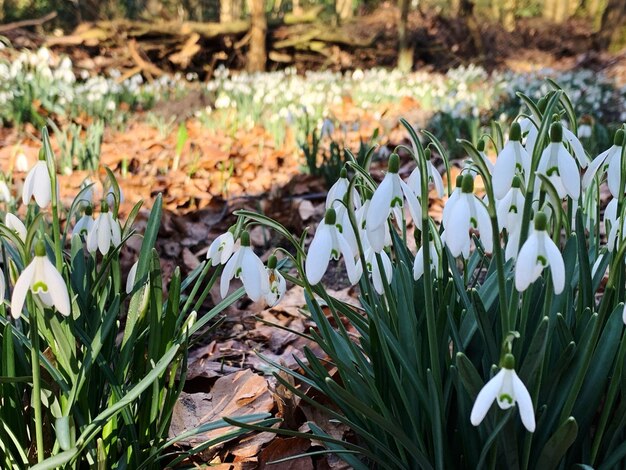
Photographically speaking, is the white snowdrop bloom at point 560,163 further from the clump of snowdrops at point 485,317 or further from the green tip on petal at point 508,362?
the green tip on petal at point 508,362

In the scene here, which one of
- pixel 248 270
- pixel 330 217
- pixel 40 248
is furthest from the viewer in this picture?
pixel 248 270

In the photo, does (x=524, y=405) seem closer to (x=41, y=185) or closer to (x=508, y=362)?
(x=508, y=362)

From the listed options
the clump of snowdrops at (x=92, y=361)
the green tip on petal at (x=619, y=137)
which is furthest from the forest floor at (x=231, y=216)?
the green tip on petal at (x=619, y=137)

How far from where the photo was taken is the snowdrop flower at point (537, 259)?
88cm

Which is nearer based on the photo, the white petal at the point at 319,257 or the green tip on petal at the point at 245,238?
the white petal at the point at 319,257

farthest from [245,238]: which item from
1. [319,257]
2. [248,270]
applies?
[319,257]

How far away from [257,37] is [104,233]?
8.92 m

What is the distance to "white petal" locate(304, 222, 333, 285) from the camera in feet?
3.44

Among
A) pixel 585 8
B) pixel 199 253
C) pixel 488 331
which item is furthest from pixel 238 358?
pixel 585 8

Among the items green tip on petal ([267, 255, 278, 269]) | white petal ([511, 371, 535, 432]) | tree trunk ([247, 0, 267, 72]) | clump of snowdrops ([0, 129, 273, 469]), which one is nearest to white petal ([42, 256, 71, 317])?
clump of snowdrops ([0, 129, 273, 469])

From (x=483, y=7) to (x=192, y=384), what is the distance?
22.6 metres

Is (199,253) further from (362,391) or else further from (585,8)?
(585,8)

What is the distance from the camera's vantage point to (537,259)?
890 mm

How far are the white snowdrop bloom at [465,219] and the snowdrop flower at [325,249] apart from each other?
6.8 inches
